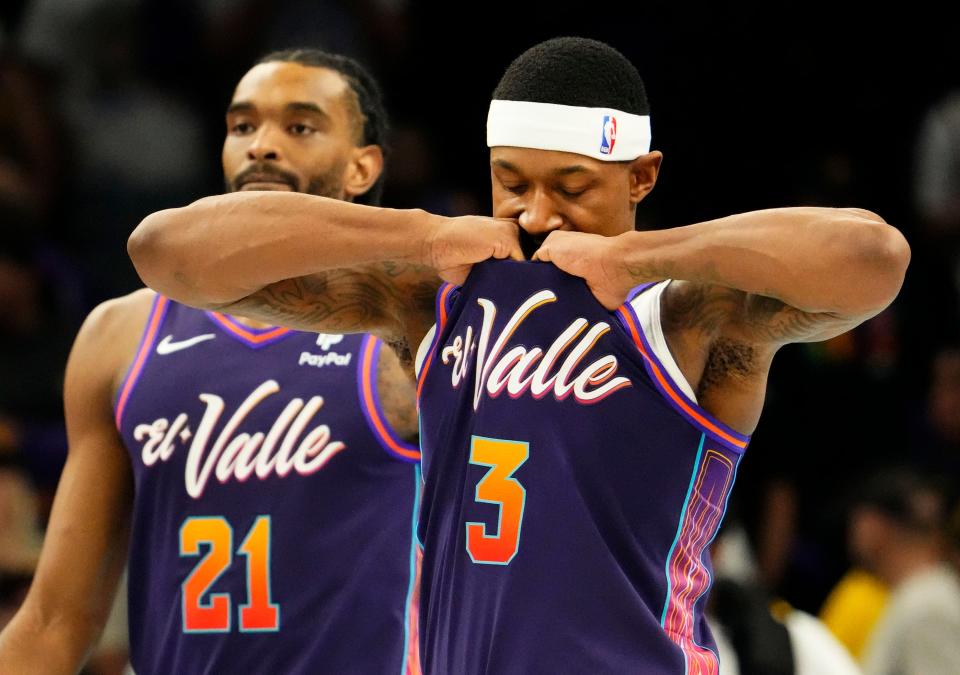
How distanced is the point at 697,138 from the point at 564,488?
6017 mm

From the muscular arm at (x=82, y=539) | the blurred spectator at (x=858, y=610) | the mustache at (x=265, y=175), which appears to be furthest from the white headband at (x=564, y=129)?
the blurred spectator at (x=858, y=610)

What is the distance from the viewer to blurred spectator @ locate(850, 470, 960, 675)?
6.74m

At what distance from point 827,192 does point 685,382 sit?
5.96 meters

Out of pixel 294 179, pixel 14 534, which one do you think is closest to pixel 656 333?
pixel 294 179

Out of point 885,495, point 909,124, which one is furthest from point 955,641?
point 909,124

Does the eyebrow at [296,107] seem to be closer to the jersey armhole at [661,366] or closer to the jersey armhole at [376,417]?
the jersey armhole at [376,417]

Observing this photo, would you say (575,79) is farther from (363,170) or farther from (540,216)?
(363,170)

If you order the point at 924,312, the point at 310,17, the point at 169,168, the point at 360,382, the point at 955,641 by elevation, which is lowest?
the point at 955,641

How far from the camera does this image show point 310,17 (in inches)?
339

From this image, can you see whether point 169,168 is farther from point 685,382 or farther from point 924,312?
point 685,382

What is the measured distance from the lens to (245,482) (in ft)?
13.0

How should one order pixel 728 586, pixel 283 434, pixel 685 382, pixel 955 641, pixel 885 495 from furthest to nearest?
1. pixel 885 495
2. pixel 955 641
3. pixel 728 586
4. pixel 283 434
5. pixel 685 382

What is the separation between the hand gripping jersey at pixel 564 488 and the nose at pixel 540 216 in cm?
9

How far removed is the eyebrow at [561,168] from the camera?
3150 millimetres
